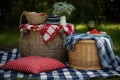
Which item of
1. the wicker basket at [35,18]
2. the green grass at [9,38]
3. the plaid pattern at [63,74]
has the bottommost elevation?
the plaid pattern at [63,74]

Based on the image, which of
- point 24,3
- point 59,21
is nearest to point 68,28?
point 59,21

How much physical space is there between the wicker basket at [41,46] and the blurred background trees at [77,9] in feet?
11.4

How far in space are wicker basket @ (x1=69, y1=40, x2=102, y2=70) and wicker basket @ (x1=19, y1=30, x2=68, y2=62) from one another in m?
0.39

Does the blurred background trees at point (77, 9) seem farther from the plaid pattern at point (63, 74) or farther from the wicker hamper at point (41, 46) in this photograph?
the plaid pattern at point (63, 74)

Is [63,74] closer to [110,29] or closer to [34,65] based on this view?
[34,65]

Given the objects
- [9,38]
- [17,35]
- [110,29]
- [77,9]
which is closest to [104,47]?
[9,38]

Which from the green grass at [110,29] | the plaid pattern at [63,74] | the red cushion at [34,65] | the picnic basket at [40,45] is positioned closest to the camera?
the plaid pattern at [63,74]

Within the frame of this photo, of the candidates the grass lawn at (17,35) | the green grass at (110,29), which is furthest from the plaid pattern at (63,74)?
the green grass at (110,29)

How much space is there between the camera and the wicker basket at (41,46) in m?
4.74

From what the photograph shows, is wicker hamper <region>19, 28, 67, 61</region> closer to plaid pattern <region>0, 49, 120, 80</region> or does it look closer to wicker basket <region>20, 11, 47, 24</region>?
wicker basket <region>20, 11, 47, 24</region>

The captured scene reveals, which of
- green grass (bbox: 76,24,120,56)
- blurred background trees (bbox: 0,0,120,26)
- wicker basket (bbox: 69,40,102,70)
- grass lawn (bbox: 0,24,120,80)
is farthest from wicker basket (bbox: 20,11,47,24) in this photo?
blurred background trees (bbox: 0,0,120,26)

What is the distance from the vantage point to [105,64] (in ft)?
14.2

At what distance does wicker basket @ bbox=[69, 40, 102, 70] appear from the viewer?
4.36m

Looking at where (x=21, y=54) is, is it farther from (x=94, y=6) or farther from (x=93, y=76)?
(x=94, y=6)
